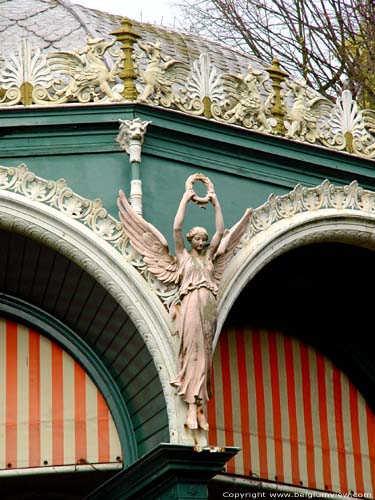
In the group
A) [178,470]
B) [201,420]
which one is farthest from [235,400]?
[178,470]

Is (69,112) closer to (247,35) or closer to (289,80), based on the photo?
(289,80)

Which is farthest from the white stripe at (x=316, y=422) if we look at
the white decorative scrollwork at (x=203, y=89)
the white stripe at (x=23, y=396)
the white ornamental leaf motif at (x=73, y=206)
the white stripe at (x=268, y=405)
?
the white ornamental leaf motif at (x=73, y=206)

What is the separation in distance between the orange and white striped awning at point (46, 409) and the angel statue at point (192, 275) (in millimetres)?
2255

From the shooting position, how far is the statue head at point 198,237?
1962 cm

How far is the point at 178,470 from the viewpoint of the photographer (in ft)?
63.3

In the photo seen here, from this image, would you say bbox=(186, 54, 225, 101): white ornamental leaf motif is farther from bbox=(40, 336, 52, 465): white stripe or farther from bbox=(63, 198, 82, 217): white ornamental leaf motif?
bbox=(40, 336, 52, 465): white stripe

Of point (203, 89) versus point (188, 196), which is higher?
point (203, 89)

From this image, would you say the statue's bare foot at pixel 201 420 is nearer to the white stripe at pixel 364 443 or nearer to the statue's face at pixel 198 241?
the statue's face at pixel 198 241

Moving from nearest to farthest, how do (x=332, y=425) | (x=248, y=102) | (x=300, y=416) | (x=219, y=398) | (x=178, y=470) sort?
(x=178, y=470) < (x=248, y=102) < (x=219, y=398) < (x=300, y=416) < (x=332, y=425)

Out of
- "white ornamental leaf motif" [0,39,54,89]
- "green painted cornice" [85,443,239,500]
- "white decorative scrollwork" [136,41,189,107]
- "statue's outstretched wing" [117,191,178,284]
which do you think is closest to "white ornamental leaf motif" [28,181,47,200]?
"statue's outstretched wing" [117,191,178,284]

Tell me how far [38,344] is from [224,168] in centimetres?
290

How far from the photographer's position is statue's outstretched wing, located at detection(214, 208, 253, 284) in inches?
781

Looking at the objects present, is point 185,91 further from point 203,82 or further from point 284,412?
point 284,412

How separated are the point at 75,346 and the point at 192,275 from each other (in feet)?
8.31
